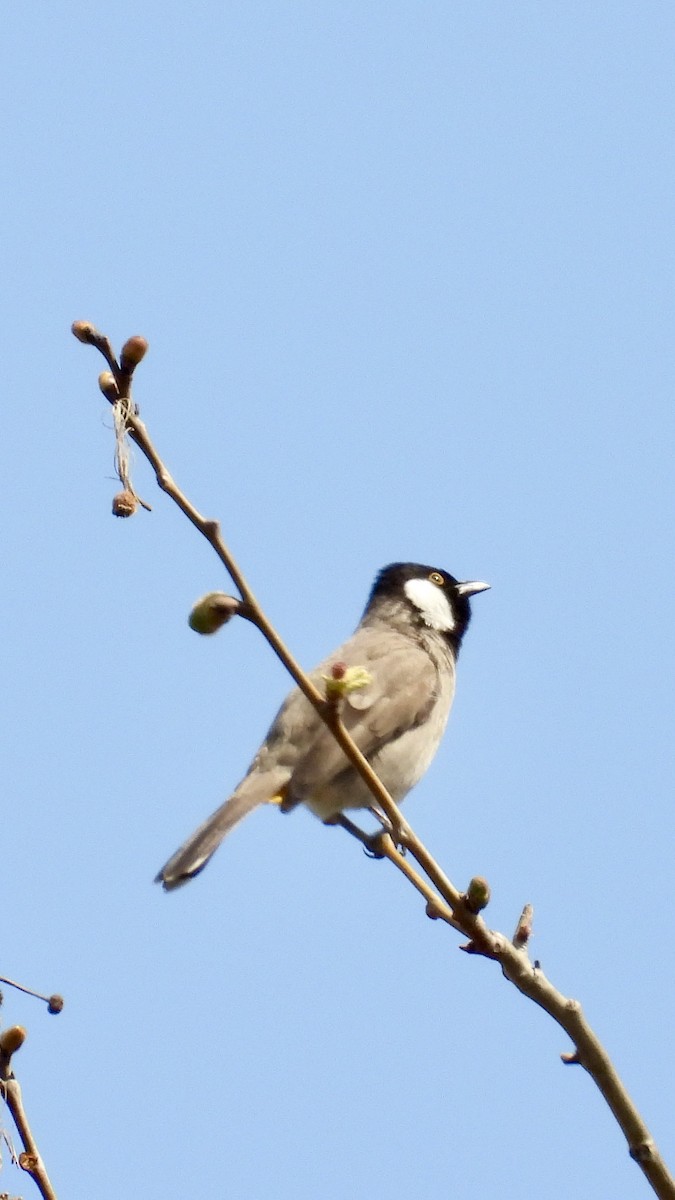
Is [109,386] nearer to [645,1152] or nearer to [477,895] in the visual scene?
[477,895]

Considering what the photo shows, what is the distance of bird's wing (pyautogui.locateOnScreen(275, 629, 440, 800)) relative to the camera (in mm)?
6070

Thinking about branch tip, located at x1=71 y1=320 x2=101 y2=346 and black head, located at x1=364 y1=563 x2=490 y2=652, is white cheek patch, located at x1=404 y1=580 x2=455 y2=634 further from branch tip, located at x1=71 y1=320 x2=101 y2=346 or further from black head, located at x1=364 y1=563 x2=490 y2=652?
branch tip, located at x1=71 y1=320 x2=101 y2=346

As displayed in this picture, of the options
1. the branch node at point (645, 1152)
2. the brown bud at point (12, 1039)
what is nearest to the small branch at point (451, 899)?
the branch node at point (645, 1152)

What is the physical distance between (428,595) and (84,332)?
5717mm

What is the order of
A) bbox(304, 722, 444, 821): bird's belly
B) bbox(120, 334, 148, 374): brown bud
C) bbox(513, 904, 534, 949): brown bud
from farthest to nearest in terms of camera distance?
1. bbox(304, 722, 444, 821): bird's belly
2. bbox(513, 904, 534, 949): brown bud
3. bbox(120, 334, 148, 374): brown bud

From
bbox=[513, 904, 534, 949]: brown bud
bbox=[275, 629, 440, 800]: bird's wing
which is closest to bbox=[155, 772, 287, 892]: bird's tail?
bbox=[275, 629, 440, 800]: bird's wing

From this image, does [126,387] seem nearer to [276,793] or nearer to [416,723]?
[276,793]

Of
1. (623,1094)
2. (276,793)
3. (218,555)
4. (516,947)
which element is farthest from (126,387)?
(276,793)

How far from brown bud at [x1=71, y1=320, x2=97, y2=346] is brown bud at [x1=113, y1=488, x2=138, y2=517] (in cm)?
30

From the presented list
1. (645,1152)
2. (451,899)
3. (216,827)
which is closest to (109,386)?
(451,899)

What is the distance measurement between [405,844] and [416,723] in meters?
3.71

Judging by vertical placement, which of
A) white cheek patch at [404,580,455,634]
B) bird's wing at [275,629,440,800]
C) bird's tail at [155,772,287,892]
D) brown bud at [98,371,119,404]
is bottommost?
bird's tail at [155,772,287,892]

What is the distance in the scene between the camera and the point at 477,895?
3105mm

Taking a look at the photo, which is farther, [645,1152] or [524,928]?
[524,928]
